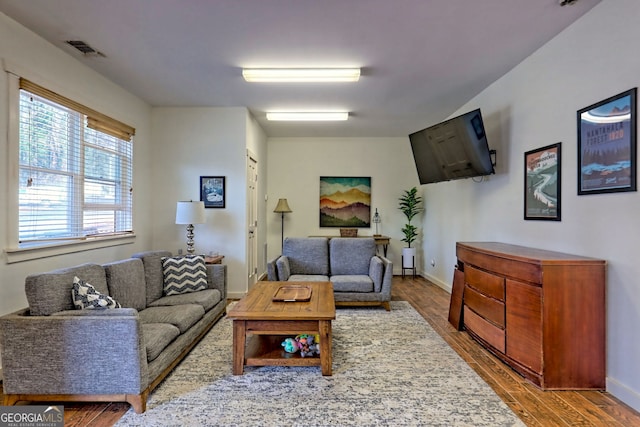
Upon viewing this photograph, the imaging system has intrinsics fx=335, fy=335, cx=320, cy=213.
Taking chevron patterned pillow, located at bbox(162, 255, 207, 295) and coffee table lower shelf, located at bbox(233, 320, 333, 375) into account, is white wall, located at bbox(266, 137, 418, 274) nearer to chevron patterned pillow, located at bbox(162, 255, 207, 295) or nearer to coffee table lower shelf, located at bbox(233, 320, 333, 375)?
chevron patterned pillow, located at bbox(162, 255, 207, 295)

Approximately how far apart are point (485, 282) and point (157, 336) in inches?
108

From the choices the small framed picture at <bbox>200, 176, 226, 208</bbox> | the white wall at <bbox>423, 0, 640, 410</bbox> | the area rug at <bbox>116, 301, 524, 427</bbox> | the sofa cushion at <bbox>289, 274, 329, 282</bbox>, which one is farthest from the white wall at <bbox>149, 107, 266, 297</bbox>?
the white wall at <bbox>423, 0, 640, 410</bbox>

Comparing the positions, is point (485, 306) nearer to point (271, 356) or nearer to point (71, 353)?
point (271, 356)

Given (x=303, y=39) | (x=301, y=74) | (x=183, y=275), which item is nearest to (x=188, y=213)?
(x=183, y=275)

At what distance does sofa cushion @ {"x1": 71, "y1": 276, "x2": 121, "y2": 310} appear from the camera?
231 centimetres

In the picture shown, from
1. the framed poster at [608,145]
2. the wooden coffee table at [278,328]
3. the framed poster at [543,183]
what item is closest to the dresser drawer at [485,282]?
the framed poster at [543,183]

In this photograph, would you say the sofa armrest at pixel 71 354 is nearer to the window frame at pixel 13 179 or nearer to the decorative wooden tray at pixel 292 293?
the window frame at pixel 13 179

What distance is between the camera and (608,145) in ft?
7.61

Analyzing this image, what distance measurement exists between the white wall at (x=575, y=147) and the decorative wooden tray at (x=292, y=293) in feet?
7.15

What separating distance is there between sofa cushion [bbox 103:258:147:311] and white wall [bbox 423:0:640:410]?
3.69 meters

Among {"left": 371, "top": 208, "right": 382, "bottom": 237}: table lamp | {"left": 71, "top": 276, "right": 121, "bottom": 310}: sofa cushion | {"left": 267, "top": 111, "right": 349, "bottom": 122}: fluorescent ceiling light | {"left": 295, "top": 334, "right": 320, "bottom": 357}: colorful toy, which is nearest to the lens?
{"left": 71, "top": 276, "right": 121, "bottom": 310}: sofa cushion

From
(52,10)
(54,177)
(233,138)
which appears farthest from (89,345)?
(233,138)

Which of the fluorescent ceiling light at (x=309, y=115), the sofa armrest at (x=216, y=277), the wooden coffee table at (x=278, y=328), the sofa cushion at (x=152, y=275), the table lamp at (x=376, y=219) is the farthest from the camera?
the table lamp at (x=376, y=219)

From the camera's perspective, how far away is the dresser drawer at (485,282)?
2820 mm
